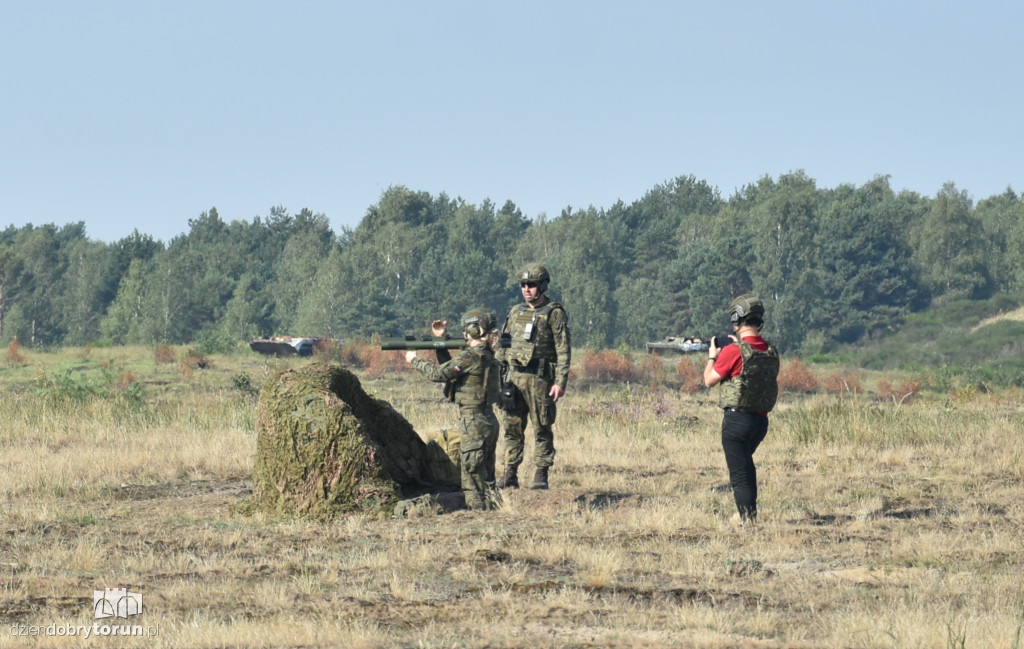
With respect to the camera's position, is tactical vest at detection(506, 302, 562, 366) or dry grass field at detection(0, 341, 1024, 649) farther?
tactical vest at detection(506, 302, 562, 366)

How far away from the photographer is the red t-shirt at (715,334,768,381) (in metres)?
9.45

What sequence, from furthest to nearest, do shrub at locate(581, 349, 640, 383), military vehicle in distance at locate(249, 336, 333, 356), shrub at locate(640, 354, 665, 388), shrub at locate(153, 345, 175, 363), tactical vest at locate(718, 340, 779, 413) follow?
military vehicle in distance at locate(249, 336, 333, 356) < shrub at locate(153, 345, 175, 363) < shrub at locate(581, 349, 640, 383) < shrub at locate(640, 354, 665, 388) < tactical vest at locate(718, 340, 779, 413)

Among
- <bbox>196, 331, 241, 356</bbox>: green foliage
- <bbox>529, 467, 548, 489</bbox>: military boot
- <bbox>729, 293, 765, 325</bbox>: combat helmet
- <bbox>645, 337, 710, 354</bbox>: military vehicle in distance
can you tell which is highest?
<bbox>729, 293, 765, 325</bbox>: combat helmet

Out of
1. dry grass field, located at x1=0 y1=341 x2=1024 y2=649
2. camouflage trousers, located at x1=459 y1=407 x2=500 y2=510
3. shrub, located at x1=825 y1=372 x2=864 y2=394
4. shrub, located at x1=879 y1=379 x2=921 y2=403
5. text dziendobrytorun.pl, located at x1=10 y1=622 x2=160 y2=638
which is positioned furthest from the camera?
shrub, located at x1=825 y1=372 x2=864 y2=394

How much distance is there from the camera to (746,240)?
78750mm

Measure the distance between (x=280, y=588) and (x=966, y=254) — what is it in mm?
80891

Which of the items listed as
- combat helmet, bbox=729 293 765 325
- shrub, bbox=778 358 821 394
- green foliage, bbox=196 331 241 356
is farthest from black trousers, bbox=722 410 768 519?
green foliage, bbox=196 331 241 356

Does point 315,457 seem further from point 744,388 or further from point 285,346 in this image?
point 285,346

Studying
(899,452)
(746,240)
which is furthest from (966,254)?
(899,452)

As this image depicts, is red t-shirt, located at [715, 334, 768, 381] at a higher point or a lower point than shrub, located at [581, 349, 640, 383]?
higher

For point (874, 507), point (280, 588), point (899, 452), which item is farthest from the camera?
point (899, 452)

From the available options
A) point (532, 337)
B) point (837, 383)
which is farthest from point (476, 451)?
point (837, 383)

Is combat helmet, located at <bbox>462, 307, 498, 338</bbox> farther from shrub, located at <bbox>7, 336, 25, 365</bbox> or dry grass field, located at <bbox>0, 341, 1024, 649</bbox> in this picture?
shrub, located at <bbox>7, 336, 25, 365</bbox>

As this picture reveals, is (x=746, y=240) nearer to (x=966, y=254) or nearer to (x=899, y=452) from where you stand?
(x=966, y=254)
